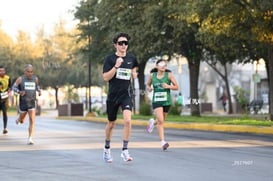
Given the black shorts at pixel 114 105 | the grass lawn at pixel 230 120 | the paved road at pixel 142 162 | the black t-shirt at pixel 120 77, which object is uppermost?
the black t-shirt at pixel 120 77

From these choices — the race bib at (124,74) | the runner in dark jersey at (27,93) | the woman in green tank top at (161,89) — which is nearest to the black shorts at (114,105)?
the race bib at (124,74)

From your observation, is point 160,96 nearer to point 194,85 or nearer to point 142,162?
point 142,162

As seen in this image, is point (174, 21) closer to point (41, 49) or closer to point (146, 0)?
point (146, 0)

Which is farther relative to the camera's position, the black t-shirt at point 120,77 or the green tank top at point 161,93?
the green tank top at point 161,93

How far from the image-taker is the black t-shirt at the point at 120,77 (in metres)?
10.2

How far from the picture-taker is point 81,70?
72.5 meters

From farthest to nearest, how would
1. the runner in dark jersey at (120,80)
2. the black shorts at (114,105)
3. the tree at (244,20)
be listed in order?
the tree at (244,20)
the black shorts at (114,105)
the runner in dark jersey at (120,80)

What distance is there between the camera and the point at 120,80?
10.3 metres

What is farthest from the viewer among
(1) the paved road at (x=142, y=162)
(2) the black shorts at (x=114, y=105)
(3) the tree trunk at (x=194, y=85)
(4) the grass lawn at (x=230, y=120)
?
(3) the tree trunk at (x=194, y=85)

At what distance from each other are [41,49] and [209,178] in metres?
64.6

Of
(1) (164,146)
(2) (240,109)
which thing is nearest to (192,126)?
(1) (164,146)

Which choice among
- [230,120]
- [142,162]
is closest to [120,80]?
[142,162]

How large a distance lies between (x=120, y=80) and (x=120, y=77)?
6cm

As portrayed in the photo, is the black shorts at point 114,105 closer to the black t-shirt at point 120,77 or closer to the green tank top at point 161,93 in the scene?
the black t-shirt at point 120,77
